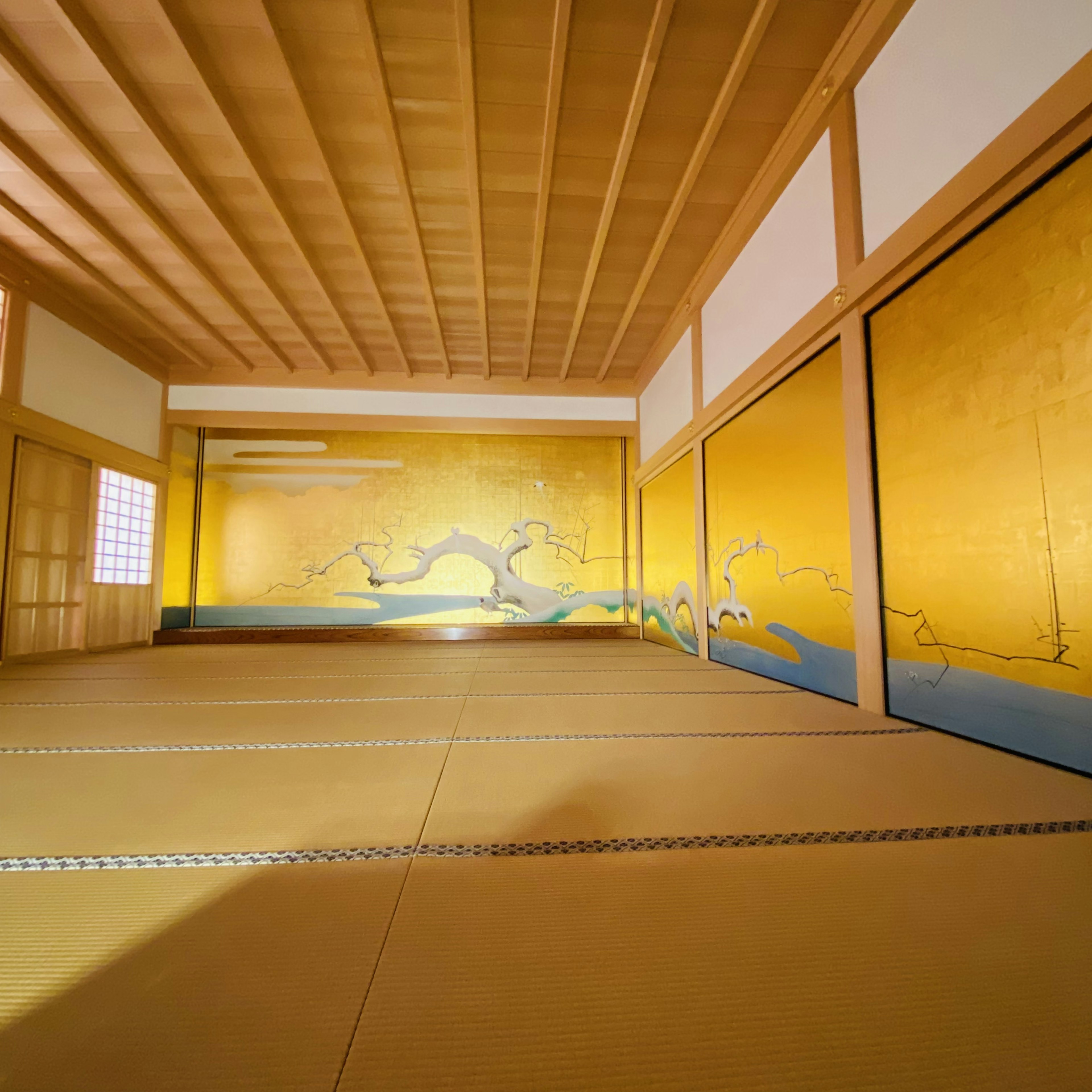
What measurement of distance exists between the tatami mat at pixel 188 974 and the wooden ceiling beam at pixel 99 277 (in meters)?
3.74

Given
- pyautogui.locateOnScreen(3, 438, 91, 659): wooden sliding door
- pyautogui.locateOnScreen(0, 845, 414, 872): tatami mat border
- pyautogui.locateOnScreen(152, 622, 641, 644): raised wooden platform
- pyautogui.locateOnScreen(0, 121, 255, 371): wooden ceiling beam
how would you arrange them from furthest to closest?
pyautogui.locateOnScreen(152, 622, 641, 644): raised wooden platform → pyautogui.locateOnScreen(3, 438, 91, 659): wooden sliding door → pyautogui.locateOnScreen(0, 121, 255, 371): wooden ceiling beam → pyautogui.locateOnScreen(0, 845, 414, 872): tatami mat border

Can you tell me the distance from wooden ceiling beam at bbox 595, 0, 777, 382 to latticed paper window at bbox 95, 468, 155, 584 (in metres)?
4.35

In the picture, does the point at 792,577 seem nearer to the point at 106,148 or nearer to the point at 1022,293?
the point at 1022,293

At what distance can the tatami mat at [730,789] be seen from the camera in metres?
1.01

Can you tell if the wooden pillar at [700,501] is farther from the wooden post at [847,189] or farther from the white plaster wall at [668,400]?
the wooden post at [847,189]

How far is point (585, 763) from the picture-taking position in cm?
135

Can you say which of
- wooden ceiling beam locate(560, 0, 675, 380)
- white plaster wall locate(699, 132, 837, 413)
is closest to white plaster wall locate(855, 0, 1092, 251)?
white plaster wall locate(699, 132, 837, 413)

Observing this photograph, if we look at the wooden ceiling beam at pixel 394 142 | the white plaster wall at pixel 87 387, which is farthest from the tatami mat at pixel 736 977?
the white plaster wall at pixel 87 387

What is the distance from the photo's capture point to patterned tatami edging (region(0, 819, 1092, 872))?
875 millimetres

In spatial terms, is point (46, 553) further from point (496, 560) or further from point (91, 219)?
point (496, 560)

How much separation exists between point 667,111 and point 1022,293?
1.71 metres

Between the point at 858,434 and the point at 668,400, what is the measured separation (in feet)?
8.05

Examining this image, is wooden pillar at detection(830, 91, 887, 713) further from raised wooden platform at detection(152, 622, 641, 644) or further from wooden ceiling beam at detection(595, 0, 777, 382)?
raised wooden platform at detection(152, 622, 641, 644)

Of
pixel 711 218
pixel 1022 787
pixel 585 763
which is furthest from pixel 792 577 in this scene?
pixel 711 218
